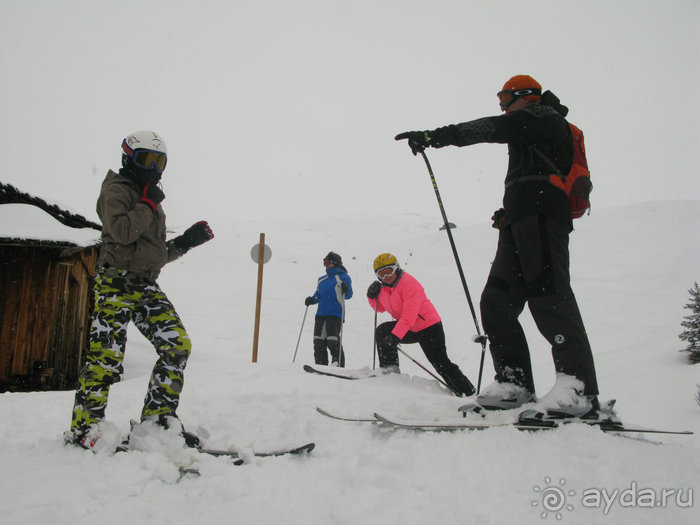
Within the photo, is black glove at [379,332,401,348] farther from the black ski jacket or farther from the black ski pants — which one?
the black ski jacket

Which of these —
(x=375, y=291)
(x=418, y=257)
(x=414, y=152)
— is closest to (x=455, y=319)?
(x=418, y=257)

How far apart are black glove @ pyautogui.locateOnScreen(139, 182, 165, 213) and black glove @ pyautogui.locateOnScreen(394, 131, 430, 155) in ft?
5.47

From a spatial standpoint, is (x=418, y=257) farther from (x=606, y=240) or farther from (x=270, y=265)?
(x=606, y=240)

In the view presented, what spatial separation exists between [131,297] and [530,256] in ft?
7.97

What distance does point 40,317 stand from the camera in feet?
24.9

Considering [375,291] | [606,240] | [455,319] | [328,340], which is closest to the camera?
[375,291]

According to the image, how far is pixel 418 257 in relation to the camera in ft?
70.1

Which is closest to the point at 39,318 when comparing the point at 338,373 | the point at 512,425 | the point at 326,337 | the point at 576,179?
the point at 326,337

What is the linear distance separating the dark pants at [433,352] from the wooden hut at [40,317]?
5.17 metres

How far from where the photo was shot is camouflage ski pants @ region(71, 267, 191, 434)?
2.43m

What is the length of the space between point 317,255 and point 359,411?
2018 cm

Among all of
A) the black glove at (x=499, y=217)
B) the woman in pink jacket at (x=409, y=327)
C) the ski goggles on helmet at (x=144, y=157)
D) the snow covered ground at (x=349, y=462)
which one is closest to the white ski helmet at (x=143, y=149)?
the ski goggles on helmet at (x=144, y=157)

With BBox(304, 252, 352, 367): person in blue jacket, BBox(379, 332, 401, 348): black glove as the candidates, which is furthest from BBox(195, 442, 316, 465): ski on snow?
BBox(304, 252, 352, 367): person in blue jacket

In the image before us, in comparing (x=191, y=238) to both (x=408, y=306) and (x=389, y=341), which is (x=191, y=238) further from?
(x=389, y=341)
